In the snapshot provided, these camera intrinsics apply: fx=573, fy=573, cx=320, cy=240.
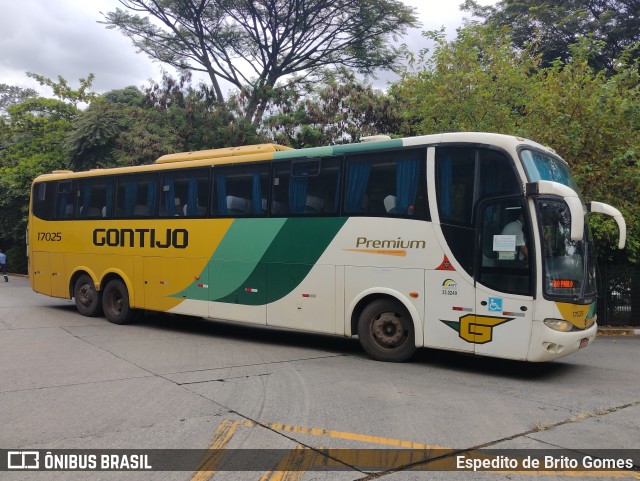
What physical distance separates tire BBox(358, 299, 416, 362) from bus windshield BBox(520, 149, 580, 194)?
2669mm

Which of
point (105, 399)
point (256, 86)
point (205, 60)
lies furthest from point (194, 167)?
point (205, 60)

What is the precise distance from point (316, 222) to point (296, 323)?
1751 mm

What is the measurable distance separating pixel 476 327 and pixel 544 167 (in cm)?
244

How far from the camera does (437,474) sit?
4.39m

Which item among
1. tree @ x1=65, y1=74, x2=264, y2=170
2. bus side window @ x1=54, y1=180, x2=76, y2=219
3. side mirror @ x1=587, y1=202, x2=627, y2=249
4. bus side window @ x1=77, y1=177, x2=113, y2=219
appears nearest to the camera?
side mirror @ x1=587, y1=202, x2=627, y2=249

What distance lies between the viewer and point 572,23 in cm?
2550

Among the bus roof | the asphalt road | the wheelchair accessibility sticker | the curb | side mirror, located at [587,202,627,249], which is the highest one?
the bus roof

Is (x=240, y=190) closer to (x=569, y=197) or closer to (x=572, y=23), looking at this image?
(x=569, y=197)

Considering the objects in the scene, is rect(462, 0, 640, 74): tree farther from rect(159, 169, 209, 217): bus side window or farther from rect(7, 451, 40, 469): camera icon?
rect(7, 451, 40, 469): camera icon

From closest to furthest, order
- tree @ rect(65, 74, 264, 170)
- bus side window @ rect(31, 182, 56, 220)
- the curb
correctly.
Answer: the curb → bus side window @ rect(31, 182, 56, 220) → tree @ rect(65, 74, 264, 170)

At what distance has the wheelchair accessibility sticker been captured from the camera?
763 centimetres

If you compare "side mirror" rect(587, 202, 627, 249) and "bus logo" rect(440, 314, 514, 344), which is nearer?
"bus logo" rect(440, 314, 514, 344)

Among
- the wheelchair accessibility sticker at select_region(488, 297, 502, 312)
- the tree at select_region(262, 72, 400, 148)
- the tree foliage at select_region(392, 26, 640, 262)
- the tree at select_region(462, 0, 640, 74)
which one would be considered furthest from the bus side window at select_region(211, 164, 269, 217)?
the tree at select_region(462, 0, 640, 74)

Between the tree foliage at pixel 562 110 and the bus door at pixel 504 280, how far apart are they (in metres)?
6.27
